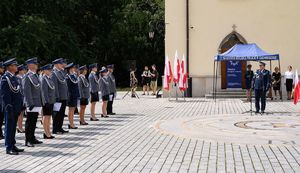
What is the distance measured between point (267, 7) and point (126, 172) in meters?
20.9

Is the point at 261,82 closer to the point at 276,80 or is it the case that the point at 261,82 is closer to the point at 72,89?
the point at 72,89

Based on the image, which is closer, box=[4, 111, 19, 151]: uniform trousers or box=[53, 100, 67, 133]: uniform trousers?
box=[4, 111, 19, 151]: uniform trousers

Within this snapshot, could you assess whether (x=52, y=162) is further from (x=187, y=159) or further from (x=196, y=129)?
(x=196, y=129)

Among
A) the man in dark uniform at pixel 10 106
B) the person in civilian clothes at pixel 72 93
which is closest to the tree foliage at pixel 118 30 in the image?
the person in civilian clothes at pixel 72 93

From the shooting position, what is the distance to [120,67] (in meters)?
46.7

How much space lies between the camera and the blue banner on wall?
90.6ft

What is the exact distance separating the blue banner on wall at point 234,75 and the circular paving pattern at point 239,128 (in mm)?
11427

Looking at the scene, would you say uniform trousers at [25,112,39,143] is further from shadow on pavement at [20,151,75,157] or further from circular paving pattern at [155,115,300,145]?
circular paving pattern at [155,115,300,145]

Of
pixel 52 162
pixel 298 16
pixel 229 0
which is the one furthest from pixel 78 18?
pixel 52 162

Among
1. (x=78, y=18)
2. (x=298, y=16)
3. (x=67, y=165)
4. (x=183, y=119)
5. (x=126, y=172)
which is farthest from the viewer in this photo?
(x=78, y=18)

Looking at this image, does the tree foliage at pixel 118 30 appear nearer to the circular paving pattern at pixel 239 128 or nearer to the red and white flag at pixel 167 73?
the red and white flag at pixel 167 73

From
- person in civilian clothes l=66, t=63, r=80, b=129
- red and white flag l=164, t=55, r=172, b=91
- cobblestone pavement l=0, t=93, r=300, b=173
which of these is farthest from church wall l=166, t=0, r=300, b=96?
person in civilian clothes l=66, t=63, r=80, b=129

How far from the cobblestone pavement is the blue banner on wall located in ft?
40.1

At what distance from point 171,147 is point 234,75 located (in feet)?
59.2
